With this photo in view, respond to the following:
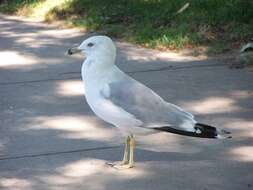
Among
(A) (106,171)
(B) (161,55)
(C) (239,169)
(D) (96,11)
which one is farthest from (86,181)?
(D) (96,11)

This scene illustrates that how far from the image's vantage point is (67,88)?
316 inches

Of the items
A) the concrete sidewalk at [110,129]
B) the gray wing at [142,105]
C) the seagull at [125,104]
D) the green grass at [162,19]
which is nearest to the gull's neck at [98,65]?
the seagull at [125,104]

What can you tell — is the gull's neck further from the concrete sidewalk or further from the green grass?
the green grass

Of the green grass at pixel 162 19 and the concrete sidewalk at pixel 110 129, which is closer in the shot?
the concrete sidewalk at pixel 110 129

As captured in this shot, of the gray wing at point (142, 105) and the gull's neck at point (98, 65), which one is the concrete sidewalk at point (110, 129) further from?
the gull's neck at point (98, 65)

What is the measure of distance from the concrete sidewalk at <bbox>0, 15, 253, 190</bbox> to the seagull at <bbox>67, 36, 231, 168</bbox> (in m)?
0.39

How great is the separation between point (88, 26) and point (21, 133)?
5.02m

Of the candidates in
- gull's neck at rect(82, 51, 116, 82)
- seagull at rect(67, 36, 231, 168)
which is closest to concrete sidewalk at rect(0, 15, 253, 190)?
seagull at rect(67, 36, 231, 168)

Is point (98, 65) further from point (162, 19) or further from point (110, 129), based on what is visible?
point (162, 19)

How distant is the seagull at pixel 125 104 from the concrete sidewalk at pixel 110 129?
39cm

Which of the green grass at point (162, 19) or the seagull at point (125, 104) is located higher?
the green grass at point (162, 19)

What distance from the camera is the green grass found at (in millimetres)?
9805

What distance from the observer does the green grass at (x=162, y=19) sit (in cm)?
980

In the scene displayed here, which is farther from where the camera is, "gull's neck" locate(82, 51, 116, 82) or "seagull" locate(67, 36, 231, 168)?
"gull's neck" locate(82, 51, 116, 82)
